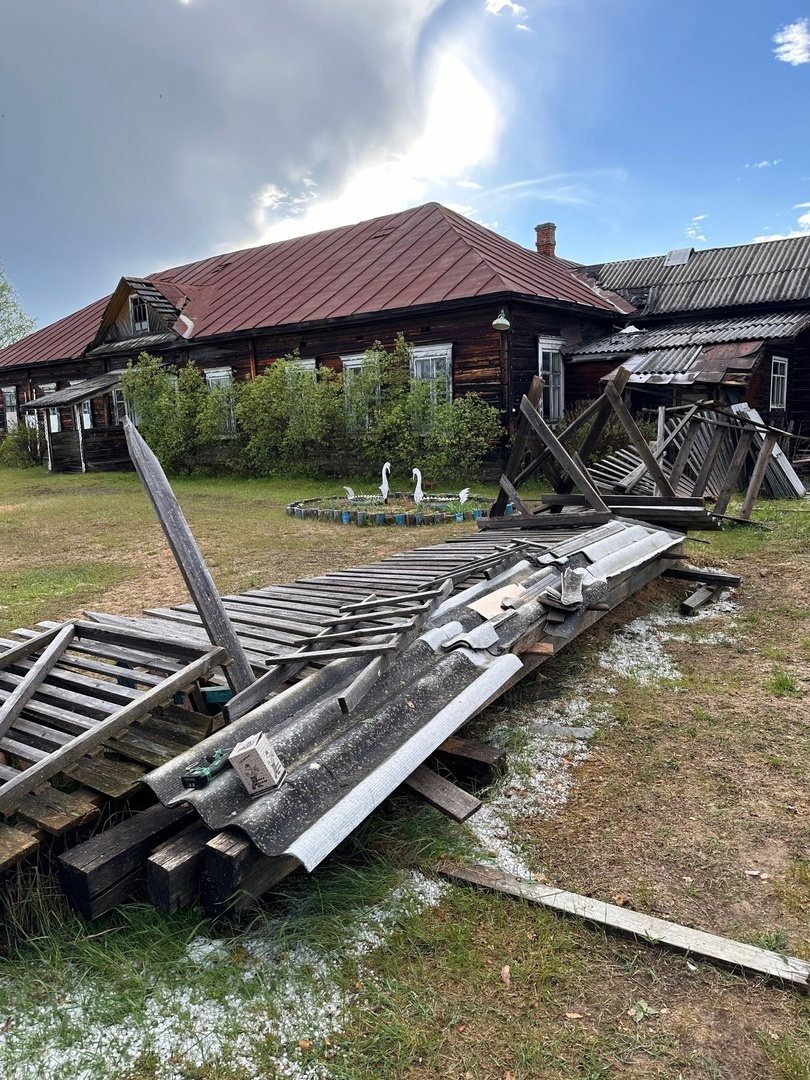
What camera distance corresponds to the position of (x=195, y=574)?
347cm

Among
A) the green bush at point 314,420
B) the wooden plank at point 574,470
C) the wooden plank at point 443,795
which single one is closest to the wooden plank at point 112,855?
the wooden plank at point 443,795

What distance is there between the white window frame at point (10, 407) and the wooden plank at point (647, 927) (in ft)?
88.0

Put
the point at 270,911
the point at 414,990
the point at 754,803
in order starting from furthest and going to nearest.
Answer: the point at 754,803 < the point at 270,911 < the point at 414,990

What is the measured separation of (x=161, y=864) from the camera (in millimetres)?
2436

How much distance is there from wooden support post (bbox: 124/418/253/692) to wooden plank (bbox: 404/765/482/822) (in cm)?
91

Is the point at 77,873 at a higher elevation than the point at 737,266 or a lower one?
lower

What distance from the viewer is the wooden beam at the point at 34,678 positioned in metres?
3.16

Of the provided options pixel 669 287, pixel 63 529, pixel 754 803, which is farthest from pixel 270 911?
pixel 669 287

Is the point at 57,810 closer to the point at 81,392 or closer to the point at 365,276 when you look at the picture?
the point at 365,276

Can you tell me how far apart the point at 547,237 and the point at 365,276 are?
285 inches

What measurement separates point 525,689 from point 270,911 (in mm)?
2331

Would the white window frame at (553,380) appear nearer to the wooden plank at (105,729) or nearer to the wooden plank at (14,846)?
the wooden plank at (105,729)

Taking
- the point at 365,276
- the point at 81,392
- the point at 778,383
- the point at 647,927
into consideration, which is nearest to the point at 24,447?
the point at 81,392

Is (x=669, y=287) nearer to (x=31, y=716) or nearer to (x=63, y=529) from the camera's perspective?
(x=63, y=529)
